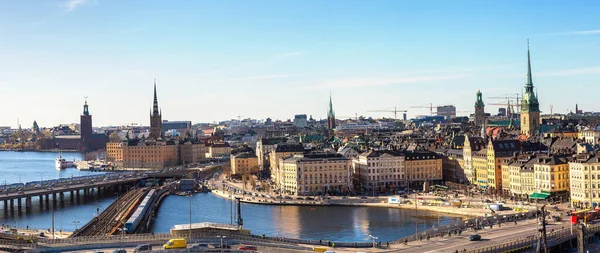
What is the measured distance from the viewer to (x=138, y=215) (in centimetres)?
7162

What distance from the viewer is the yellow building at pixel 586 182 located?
6994 cm

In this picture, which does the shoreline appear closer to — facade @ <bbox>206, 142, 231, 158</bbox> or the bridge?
the bridge

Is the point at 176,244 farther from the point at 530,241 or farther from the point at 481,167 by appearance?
the point at 481,167

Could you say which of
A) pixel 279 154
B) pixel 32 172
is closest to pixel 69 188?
pixel 279 154

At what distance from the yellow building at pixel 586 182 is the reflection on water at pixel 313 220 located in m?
11.2

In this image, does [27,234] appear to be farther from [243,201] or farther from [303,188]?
[303,188]

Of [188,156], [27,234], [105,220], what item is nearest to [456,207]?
[105,220]

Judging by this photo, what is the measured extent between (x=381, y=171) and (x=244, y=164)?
32.1 metres

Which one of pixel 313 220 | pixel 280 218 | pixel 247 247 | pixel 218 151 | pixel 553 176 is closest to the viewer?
pixel 247 247

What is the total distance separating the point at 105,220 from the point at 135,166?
85917 millimetres

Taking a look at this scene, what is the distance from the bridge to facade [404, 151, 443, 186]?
3995cm

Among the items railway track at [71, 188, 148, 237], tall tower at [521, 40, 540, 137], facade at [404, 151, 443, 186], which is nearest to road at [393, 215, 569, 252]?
railway track at [71, 188, 148, 237]

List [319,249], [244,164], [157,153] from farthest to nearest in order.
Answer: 1. [157,153]
2. [244,164]
3. [319,249]

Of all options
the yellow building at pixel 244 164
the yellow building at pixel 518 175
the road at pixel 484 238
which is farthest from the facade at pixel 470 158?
the yellow building at pixel 244 164
